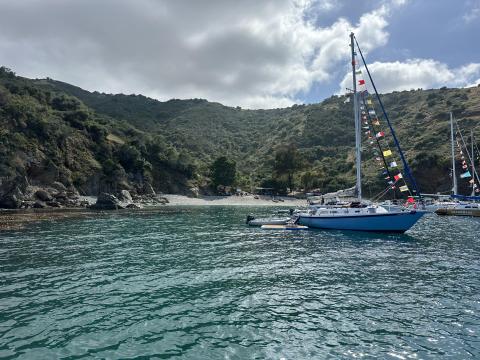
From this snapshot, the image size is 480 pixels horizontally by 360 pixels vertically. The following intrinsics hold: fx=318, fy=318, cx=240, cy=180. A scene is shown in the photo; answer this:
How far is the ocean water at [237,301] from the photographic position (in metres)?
10.2

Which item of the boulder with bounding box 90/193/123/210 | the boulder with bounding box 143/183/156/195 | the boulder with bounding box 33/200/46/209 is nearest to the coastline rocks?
the boulder with bounding box 33/200/46/209

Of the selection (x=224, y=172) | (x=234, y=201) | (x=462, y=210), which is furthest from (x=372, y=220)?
(x=224, y=172)

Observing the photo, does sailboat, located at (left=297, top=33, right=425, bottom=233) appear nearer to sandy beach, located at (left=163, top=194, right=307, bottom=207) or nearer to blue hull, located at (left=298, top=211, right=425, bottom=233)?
blue hull, located at (left=298, top=211, right=425, bottom=233)

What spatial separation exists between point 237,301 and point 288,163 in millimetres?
106072

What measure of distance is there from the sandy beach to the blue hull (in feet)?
175

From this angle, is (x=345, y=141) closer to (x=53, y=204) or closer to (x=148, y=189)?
(x=148, y=189)

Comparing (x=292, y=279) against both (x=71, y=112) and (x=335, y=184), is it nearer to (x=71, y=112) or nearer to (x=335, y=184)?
(x=335, y=184)

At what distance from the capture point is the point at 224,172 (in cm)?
11162

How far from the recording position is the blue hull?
34.8m

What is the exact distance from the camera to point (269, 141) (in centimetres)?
19012

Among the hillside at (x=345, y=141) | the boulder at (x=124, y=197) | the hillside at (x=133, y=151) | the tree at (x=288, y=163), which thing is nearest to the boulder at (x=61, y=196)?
the hillside at (x=133, y=151)

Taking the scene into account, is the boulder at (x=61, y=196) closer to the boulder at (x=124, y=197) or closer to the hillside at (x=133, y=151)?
the hillside at (x=133, y=151)

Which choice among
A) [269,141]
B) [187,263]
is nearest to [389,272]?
[187,263]

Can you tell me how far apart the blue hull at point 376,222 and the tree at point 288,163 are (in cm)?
7938
